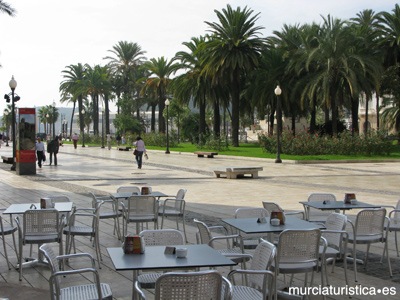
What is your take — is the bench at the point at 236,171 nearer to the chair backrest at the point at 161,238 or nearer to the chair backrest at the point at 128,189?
the chair backrest at the point at 128,189

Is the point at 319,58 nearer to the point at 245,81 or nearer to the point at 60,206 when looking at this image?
the point at 245,81

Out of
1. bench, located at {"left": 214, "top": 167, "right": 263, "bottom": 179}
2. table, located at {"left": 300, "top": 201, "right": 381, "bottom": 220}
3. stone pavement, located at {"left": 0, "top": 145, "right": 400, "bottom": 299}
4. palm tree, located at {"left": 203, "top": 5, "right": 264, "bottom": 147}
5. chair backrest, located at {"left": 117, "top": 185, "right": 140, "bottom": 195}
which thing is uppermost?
palm tree, located at {"left": 203, "top": 5, "right": 264, "bottom": 147}

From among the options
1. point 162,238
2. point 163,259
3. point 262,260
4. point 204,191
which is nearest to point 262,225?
point 162,238

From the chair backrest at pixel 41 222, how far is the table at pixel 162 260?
2.13m

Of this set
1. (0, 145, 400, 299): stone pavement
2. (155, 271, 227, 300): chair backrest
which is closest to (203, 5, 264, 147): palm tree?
(0, 145, 400, 299): stone pavement

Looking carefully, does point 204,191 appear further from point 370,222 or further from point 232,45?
point 232,45

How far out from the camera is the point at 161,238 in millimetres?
5320

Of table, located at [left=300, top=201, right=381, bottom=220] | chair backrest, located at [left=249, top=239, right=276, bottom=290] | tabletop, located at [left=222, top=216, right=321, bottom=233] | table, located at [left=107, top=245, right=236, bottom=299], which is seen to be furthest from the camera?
table, located at [left=300, top=201, right=381, bottom=220]

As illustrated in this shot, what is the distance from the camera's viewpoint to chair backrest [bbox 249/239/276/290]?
440 cm

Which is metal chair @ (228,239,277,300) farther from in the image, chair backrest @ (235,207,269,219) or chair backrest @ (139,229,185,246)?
chair backrest @ (235,207,269,219)

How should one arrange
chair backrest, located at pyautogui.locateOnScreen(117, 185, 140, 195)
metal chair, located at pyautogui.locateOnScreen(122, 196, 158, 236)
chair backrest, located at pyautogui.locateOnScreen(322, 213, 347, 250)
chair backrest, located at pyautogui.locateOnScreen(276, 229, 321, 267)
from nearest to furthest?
1. chair backrest, located at pyautogui.locateOnScreen(276, 229, 321, 267)
2. chair backrest, located at pyautogui.locateOnScreen(322, 213, 347, 250)
3. metal chair, located at pyautogui.locateOnScreen(122, 196, 158, 236)
4. chair backrest, located at pyautogui.locateOnScreen(117, 185, 140, 195)

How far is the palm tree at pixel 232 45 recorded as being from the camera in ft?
136

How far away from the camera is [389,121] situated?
2267 inches

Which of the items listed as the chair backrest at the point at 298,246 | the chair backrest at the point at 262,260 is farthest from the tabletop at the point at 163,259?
the chair backrest at the point at 298,246
